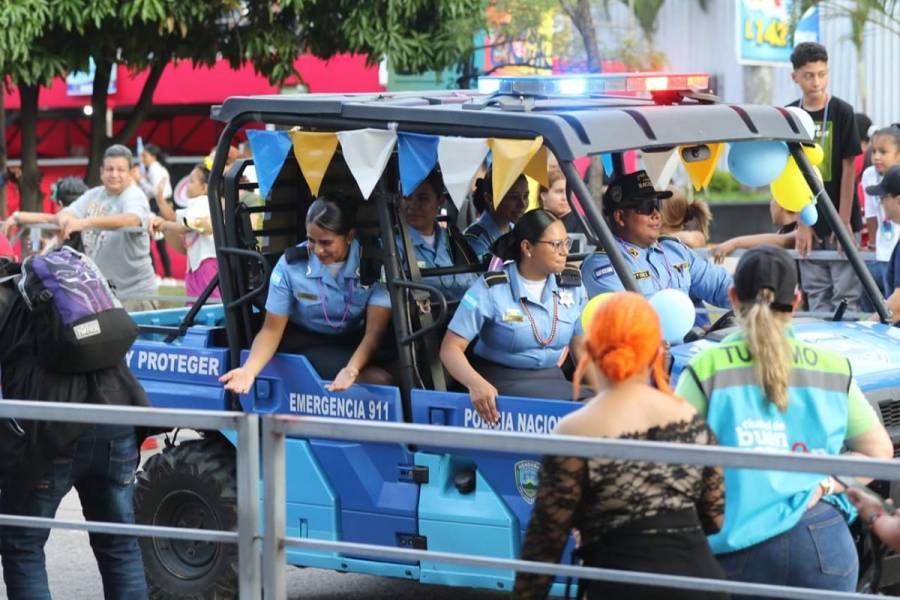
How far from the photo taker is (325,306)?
6.58 metres

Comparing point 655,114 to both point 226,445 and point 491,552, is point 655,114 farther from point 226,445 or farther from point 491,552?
point 226,445

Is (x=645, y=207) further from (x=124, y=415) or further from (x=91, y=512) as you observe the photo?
→ (x=124, y=415)

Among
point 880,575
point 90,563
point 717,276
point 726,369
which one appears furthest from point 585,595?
point 90,563

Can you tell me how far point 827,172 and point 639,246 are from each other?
3871mm

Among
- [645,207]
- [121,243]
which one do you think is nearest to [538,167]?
[645,207]

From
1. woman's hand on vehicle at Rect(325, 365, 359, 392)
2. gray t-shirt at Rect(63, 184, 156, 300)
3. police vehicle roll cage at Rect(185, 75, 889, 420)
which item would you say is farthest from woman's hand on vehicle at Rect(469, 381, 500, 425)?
gray t-shirt at Rect(63, 184, 156, 300)

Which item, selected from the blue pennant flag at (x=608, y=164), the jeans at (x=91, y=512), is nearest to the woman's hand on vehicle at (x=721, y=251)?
the blue pennant flag at (x=608, y=164)

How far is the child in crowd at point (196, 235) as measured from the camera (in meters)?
10.6

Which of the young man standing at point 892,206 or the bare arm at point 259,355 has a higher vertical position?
the young man standing at point 892,206

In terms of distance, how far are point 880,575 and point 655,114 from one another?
6.33 ft

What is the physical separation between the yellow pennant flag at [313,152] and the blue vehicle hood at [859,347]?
1.57m

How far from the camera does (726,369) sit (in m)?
4.24

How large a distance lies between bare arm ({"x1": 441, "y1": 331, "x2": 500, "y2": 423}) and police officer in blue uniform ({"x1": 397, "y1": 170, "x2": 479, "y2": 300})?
0.62 meters

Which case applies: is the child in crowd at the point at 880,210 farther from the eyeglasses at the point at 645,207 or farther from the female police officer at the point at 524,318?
the female police officer at the point at 524,318
